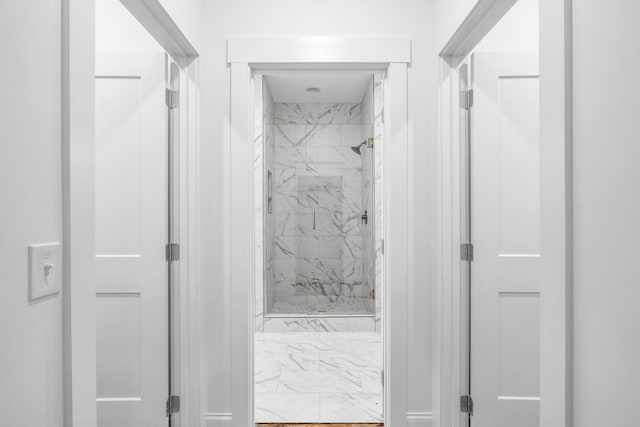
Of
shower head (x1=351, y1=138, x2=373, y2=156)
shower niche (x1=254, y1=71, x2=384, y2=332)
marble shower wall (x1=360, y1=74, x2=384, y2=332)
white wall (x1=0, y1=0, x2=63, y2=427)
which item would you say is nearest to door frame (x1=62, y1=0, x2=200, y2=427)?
white wall (x1=0, y1=0, x2=63, y2=427)

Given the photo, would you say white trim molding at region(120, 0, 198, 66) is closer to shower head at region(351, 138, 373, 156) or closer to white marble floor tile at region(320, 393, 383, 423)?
white marble floor tile at region(320, 393, 383, 423)

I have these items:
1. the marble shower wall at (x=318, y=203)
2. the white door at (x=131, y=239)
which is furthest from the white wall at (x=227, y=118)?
the marble shower wall at (x=318, y=203)

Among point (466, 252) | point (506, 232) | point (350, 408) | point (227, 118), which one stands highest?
point (227, 118)

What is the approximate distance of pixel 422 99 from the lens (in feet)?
7.75

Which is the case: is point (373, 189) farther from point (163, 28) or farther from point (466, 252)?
point (163, 28)

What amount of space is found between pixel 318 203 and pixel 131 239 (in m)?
3.69

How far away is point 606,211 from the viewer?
0.97m

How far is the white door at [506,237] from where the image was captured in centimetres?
211

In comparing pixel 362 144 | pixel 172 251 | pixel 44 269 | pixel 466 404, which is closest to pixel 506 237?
pixel 466 404

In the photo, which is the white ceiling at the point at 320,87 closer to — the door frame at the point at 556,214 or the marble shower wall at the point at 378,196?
the marble shower wall at the point at 378,196

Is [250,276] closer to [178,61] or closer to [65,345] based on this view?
[178,61]

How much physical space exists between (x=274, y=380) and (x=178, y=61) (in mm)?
2247

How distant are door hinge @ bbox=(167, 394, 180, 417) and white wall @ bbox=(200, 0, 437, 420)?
198 mm

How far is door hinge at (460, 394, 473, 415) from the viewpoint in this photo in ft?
7.18
